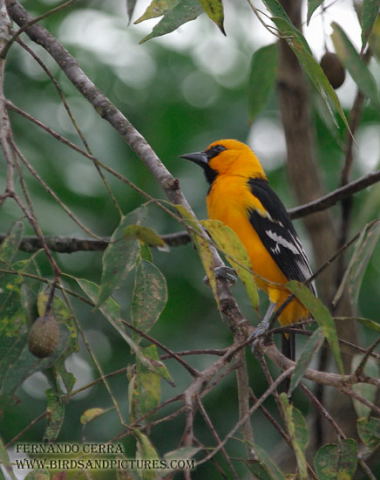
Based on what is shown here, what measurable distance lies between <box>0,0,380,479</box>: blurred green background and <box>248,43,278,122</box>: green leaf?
1.32m

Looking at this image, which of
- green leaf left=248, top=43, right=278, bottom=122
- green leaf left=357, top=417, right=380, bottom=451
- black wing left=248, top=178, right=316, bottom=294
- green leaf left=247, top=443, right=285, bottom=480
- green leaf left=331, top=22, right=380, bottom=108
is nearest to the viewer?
→ green leaf left=247, top=443, right=285, bottom=480

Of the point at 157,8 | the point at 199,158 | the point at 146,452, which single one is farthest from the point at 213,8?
the point at 199,158

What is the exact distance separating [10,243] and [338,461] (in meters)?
0.83

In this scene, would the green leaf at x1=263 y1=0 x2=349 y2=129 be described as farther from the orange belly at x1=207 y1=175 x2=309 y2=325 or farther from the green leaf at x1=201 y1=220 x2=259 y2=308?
the orange belly at x1=207 y1=175 x2=309 y2=325

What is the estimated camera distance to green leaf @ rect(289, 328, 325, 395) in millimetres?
1495

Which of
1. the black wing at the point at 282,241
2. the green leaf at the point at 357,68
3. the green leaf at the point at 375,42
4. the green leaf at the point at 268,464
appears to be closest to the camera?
the green leaf at the point at 268,464

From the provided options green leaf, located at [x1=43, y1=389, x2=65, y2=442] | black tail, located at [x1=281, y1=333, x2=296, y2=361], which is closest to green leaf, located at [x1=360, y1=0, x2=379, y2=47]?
green leaf, located at [x1=43, y1=389, x2=65, y2=442]

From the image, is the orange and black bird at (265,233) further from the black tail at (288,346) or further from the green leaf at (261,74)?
the green leaf at (261,74)

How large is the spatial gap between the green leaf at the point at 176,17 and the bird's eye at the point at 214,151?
268 cm

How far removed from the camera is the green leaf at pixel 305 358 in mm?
1495

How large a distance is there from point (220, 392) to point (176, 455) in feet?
9.70

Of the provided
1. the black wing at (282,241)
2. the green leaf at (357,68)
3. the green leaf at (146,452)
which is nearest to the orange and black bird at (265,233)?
the black wing at (282,241)

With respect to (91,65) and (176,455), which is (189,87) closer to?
(91,65)

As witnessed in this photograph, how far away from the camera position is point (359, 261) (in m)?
1.69
